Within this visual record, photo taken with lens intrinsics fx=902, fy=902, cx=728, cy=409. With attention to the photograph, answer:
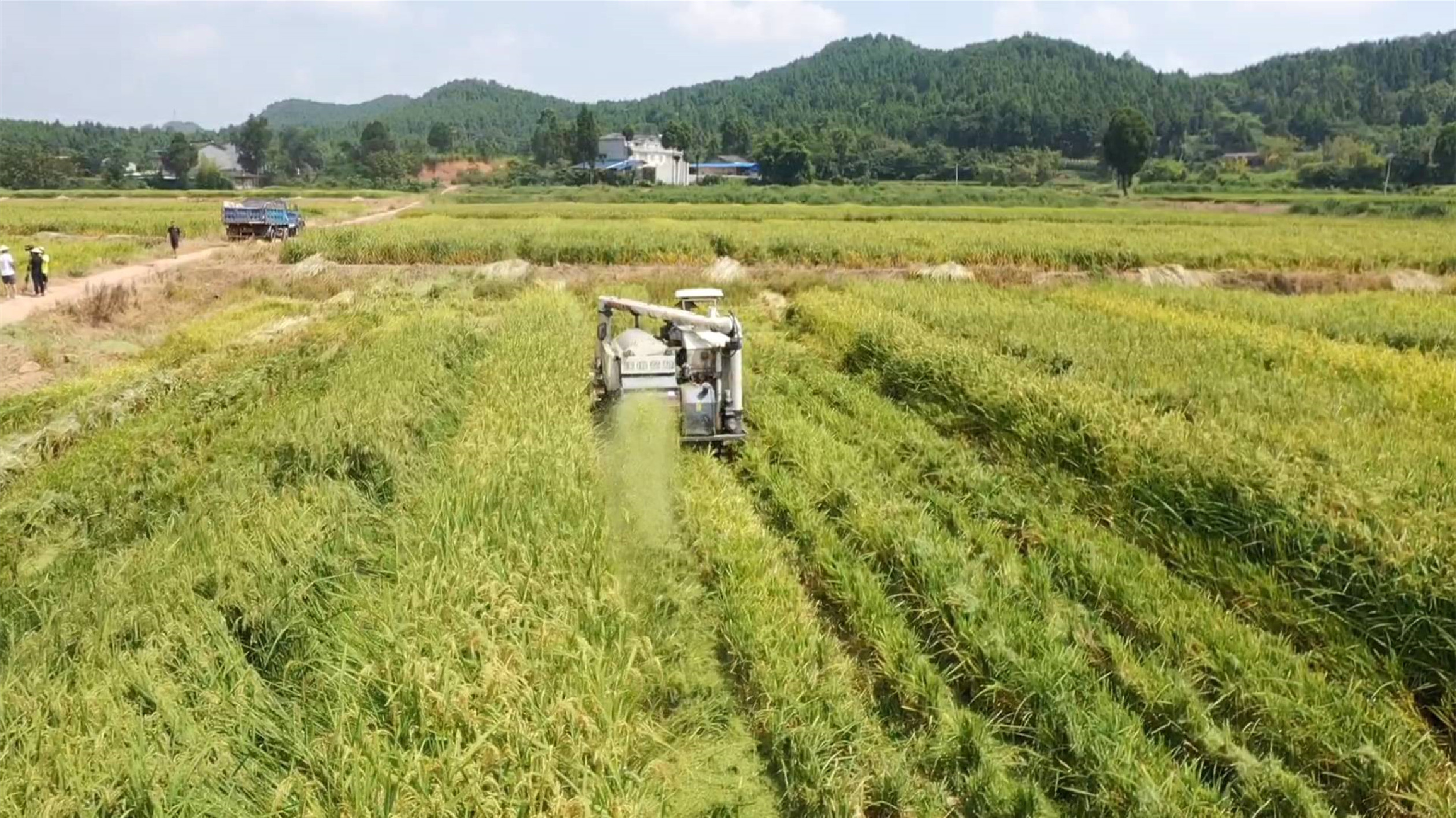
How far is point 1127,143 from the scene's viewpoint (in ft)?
250

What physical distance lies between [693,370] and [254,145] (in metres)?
122

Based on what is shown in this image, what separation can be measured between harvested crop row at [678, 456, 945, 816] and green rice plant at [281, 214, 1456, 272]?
2068cm

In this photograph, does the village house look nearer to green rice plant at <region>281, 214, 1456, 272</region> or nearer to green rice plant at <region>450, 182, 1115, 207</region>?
green rice plant at <region>450, 182, 1115, 207</region>

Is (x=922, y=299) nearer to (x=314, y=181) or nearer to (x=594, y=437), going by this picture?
(x=594, y=437)

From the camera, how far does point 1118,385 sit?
963 centimetres

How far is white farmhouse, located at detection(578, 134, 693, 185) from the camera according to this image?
98.6 metres

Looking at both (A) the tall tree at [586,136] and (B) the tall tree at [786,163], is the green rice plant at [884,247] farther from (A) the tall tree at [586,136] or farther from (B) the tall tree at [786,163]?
(A) the tall tree at [586,136]

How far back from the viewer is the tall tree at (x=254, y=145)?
110 m

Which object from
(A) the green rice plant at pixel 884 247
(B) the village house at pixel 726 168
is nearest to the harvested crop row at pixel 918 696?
(A) the green rice plant at pixel 884 247

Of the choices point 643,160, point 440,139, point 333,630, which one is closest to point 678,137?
point 643,160

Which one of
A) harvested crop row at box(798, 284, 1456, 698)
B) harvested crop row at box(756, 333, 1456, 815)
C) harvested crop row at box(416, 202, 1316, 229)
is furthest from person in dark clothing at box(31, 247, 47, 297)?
harvested crop row at box(756, 333, 1456, 815)

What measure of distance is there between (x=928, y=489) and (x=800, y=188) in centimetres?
6221

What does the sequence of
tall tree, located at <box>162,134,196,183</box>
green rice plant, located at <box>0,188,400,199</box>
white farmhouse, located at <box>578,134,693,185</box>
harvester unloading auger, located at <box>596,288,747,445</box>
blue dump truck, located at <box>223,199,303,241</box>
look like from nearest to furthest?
harvester unloading auger, located at <box>596,288,747,445</box> < blue dump truck, located at <box>223,199,303,241</box> < green rice plant, located at <box>0,188,400,199</box> < white farmhouse, located at <box>578,134,693,185</box> < tall tree, located at <box>162,134,196,183</box>

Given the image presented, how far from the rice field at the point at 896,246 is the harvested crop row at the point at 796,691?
20.8 metres
